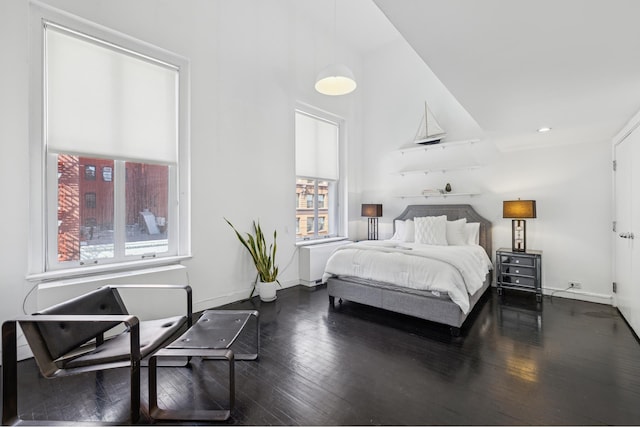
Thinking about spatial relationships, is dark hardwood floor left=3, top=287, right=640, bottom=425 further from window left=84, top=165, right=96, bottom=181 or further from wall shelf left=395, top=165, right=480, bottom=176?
wall shelf left=395, top=165, right=480, bottom=176

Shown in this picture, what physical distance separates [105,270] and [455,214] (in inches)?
193

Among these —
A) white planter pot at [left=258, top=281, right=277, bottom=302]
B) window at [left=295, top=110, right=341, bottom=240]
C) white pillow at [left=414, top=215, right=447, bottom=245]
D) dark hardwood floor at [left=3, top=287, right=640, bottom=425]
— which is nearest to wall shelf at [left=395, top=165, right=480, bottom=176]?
white pillow at [left=414, top=215, right=447, bottom=245]

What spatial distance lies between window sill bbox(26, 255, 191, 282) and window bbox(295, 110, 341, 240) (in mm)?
2171

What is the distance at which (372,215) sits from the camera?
5.57 metres

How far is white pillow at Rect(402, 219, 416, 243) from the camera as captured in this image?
15.9ft

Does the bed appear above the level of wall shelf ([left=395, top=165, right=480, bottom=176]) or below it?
below

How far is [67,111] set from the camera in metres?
2.69

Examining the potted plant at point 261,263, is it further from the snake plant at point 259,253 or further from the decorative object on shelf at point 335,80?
the decorative object on shelf at point 335,80

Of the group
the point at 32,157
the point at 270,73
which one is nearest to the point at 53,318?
the point at 32,157

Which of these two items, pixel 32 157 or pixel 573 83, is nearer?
pixel 573 83

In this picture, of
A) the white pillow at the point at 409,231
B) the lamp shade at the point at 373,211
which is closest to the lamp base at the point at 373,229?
the lamp shade at the point at 373,211

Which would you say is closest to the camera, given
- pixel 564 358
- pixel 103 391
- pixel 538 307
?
pixel 103 391

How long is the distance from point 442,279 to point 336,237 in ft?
9.70

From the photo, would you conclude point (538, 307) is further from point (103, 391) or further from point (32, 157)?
point (32, 157)
